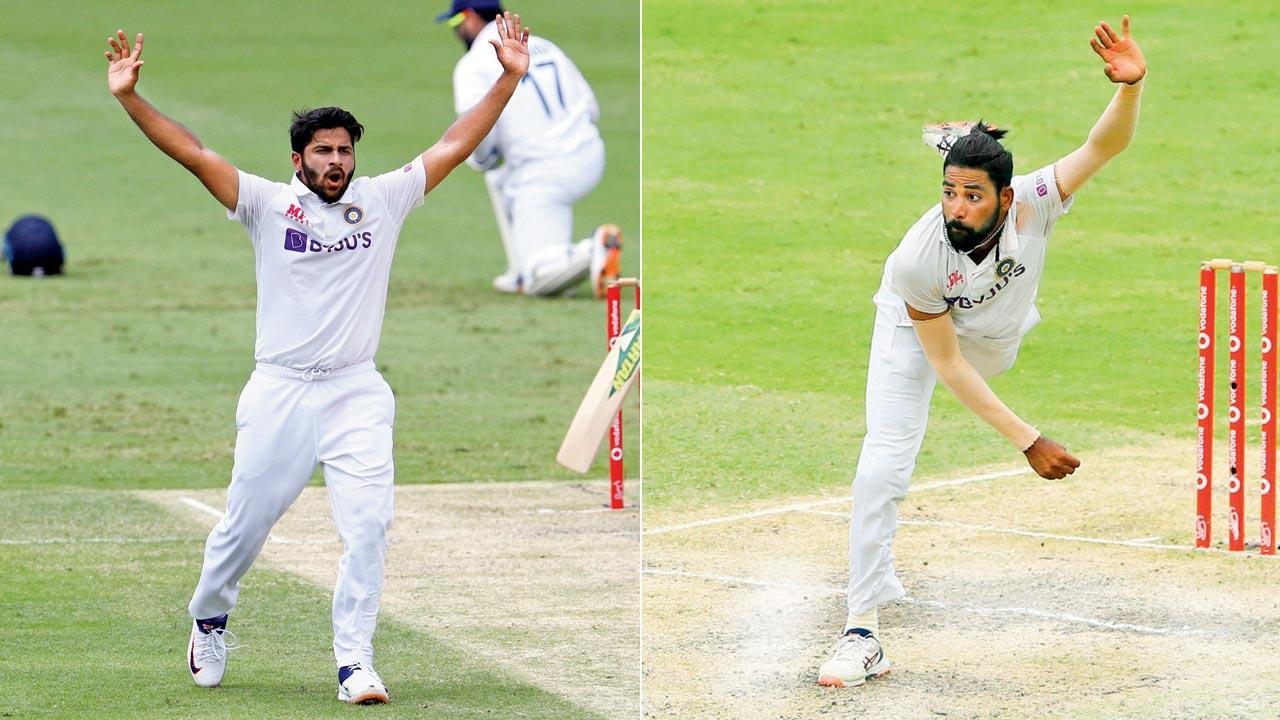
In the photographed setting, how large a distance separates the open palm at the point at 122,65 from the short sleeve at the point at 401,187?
84 cm

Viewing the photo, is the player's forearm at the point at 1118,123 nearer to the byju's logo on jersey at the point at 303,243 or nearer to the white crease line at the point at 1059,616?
the white crease line at the point at 1059,616

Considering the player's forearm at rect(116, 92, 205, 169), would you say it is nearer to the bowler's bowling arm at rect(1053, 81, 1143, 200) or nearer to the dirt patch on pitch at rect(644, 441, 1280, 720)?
the dirt patch on pitch at rect(644, 441, 1280, 720)

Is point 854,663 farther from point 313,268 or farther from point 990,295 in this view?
point 313,268

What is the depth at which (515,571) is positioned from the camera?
9031 mm

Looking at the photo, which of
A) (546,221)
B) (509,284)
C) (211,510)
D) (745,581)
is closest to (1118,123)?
(745,581)

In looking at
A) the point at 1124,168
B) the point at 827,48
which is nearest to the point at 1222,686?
the point at 1124,168

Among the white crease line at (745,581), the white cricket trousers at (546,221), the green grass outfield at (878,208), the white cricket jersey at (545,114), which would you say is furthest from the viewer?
the white cricket jersey at (545,114)

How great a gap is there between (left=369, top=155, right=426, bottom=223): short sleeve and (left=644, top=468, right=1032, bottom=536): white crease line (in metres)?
2.61

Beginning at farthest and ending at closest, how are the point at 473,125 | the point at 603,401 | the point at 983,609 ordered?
the point at 603,401
the point at 983,609
the point at 473,125

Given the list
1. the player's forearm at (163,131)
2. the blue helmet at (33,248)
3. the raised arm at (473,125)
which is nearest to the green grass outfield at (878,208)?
the raised arm at (473,125)

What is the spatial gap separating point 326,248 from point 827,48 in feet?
49.3

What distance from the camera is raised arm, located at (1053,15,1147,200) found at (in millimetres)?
6746

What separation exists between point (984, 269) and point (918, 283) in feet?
0.79

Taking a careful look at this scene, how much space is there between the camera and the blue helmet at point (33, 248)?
58.9 feet
